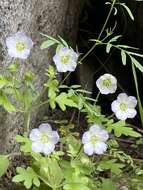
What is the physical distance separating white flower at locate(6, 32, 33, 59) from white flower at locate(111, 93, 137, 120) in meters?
0.33

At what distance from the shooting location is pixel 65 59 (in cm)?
170

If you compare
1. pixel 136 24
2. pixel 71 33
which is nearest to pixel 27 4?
pixel 71 33

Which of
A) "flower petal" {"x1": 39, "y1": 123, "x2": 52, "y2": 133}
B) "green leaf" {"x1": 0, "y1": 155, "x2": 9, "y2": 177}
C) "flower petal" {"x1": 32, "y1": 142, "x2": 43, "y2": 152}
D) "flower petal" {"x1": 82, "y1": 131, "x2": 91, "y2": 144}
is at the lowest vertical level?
"green leaf" {"x1": 0, "y1": 155, "x2": 9, "y2": 177}

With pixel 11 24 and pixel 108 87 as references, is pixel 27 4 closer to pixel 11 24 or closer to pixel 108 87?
pixel 11 24

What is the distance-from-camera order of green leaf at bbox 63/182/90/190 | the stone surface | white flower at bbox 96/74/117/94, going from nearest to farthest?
1. green leaf at bbox 63/182/90/190
2. white flower at bbox 96/74/117/94
3. the stone surface

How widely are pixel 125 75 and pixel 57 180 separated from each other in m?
1.35

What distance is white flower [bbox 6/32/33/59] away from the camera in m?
1.66

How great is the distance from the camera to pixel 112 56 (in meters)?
2.90

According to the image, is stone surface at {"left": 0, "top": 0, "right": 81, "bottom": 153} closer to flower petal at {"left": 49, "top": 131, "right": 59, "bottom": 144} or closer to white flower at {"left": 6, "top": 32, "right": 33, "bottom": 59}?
white flower at {"left": 6, "top": 32, "right": 33, "bottom": 59}

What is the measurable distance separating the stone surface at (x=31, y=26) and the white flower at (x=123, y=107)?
0.39 meters

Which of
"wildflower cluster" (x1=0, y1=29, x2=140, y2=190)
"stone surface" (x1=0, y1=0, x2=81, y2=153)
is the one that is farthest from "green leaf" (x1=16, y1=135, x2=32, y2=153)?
"stone surface" (x1=0, y1=0, x2=81, y2=153)

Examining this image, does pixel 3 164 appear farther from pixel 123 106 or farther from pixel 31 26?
pixel 31 26

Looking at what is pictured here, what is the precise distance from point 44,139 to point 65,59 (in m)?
0.26

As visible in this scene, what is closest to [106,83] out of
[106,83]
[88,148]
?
[106,83]
